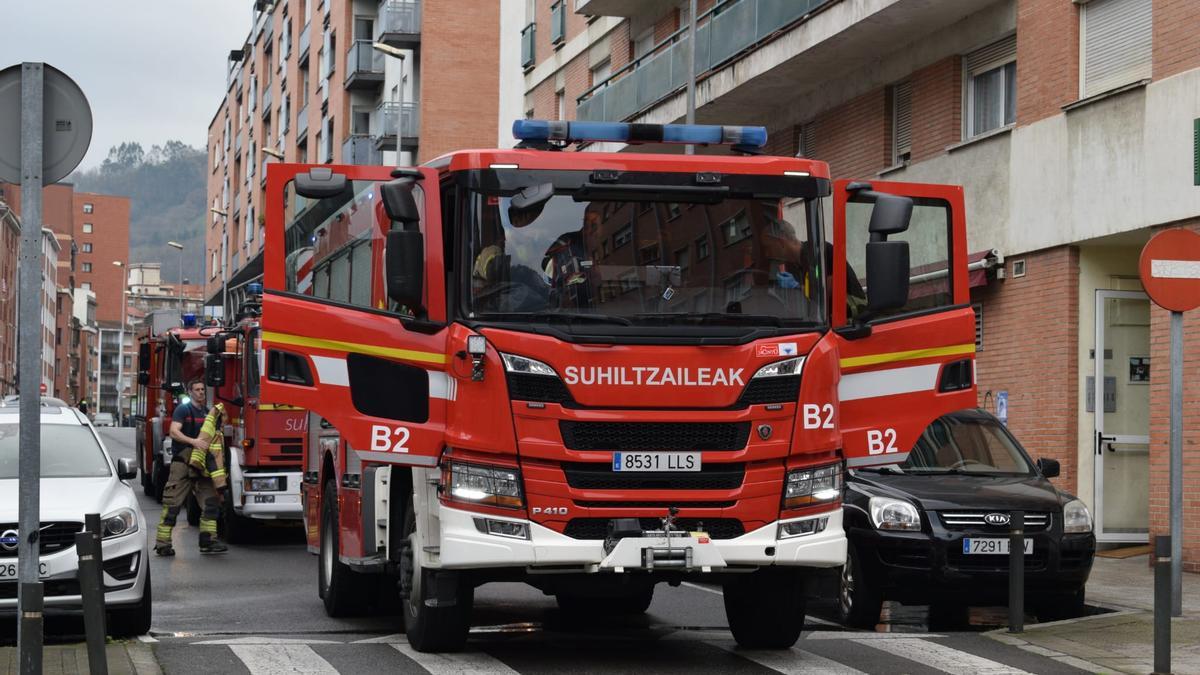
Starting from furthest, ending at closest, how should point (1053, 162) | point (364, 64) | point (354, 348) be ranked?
1. point (364, 64)
2. point (1053, 162)
3. point (354, 348)

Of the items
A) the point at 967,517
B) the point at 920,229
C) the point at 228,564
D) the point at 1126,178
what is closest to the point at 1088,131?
the point at 1126,178

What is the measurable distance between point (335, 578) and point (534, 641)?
1983 mm

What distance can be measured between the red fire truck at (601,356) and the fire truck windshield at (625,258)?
0.04 feet

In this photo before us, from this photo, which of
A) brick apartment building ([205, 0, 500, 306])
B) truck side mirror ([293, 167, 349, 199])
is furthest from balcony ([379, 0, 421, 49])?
truck side mirror ([293, 167, 349, 199])

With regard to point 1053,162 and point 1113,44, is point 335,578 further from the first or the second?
point 1113,44

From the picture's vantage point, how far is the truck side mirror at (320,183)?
926cm

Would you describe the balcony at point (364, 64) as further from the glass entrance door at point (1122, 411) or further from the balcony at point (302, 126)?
the glass entrance door at point (1122, 411)

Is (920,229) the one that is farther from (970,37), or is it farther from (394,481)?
(970,37)

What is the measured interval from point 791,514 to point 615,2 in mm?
22796

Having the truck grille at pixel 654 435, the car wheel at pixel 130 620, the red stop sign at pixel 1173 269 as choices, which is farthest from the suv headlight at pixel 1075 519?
the car wheel at pixel 130 620

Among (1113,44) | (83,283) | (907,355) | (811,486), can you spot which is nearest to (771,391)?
(811,486)

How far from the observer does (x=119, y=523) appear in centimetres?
1052

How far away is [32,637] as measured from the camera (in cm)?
747

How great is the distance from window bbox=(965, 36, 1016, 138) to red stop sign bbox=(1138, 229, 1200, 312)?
8.59 metres
